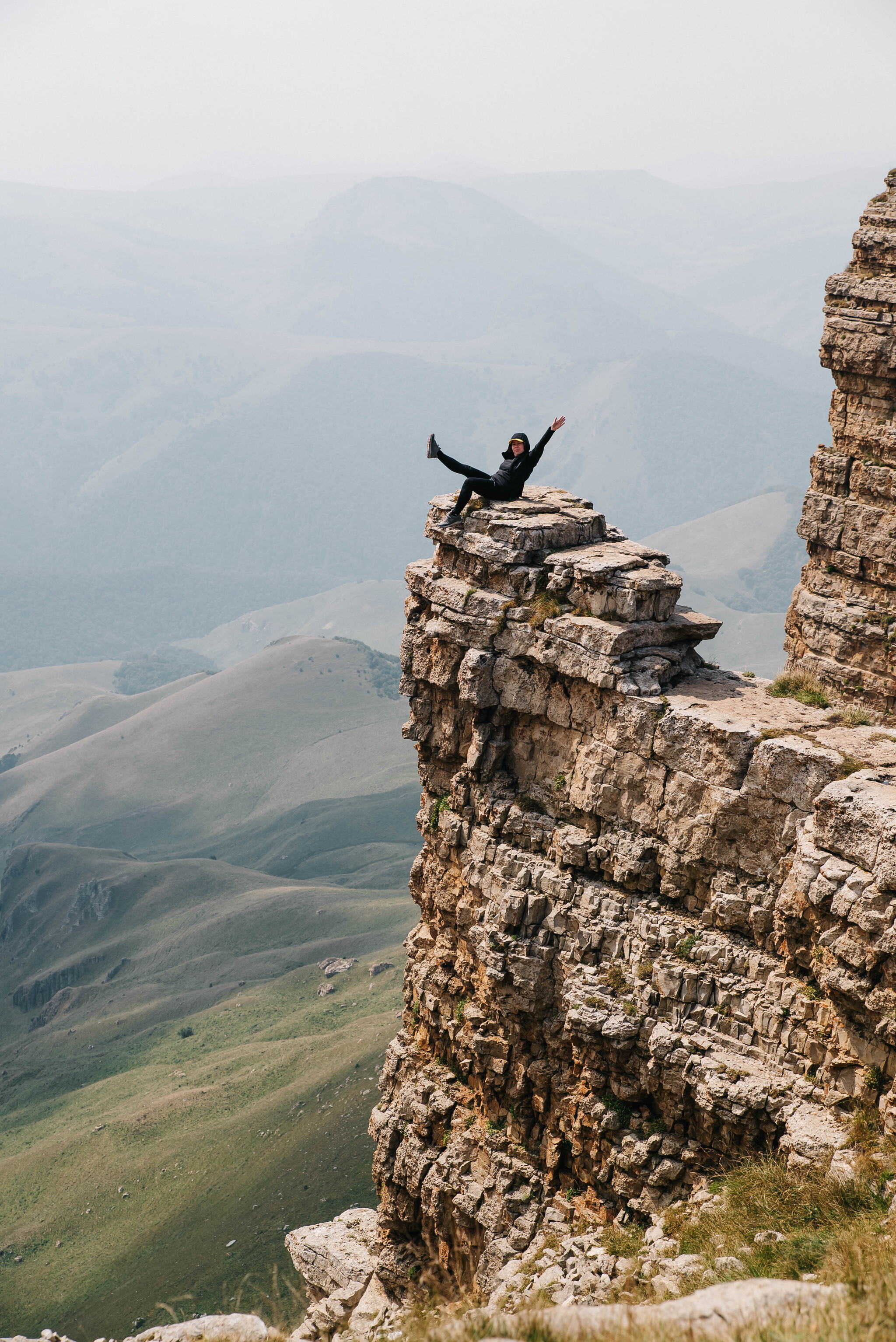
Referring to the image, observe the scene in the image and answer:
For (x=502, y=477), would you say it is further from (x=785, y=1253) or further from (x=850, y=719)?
(x=785, y=1253)

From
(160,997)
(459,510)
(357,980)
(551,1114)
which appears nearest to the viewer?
(551,1114)

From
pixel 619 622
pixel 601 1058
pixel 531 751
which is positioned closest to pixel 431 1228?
pixel 601 1058

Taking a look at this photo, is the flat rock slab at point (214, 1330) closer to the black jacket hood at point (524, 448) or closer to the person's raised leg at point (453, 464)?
the person's raised leg at point (453, 464)

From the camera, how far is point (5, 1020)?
3499 inches

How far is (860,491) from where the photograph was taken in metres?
32.6

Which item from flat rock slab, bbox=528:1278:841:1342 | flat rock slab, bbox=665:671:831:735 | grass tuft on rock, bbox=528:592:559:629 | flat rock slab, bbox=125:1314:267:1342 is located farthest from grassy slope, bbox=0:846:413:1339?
flat rock slab, bbox=528:1278:841:1342

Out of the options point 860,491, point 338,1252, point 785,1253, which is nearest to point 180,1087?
A: point 338,1252

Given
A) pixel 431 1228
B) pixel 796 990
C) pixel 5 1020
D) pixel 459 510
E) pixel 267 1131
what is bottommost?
pixel 5 1020

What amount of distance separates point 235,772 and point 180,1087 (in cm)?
8598

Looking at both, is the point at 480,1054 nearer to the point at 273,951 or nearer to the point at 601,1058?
the point at 601,1058

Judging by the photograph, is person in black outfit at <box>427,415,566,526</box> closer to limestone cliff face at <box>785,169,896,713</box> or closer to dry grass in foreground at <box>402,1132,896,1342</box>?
dry grass in foreground at <box>402,1132,896,1342</box>

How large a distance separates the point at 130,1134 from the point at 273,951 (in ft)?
90.6

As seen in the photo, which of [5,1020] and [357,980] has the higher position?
[357,980]

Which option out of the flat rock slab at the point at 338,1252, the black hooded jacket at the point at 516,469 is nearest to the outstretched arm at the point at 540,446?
the black hooded jacket at the point at 516,469
